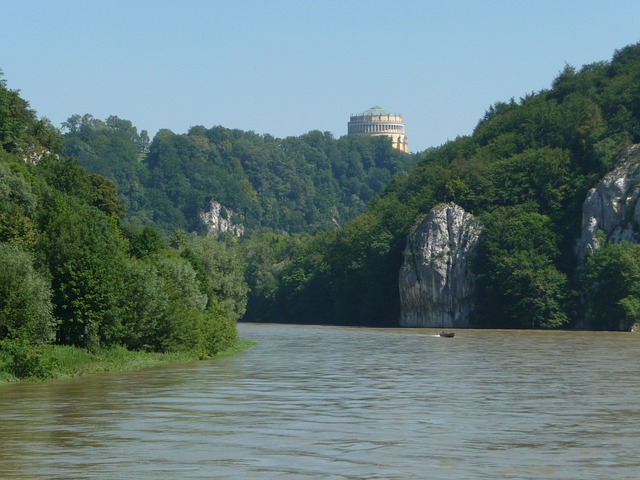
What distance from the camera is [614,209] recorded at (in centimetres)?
14550

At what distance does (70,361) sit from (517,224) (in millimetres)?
97052

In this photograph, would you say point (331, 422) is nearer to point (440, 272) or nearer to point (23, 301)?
point (23, 301)

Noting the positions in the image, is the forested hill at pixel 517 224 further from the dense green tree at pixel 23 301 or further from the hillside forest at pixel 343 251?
the dense green tree at pixel 23 301

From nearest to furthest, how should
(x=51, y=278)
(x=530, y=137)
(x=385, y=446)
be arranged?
1. (x=385, y=446)
2. (x=51, y=278)
3. (x=530, y=137)

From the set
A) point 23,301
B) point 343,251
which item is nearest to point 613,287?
point 343,251

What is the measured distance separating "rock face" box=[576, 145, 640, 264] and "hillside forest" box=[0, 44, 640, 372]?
3.77 meters

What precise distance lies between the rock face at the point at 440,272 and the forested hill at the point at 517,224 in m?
2.40

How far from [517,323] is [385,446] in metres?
110

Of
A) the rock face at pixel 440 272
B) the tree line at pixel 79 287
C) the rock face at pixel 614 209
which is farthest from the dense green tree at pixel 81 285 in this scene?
the rock face at pixel 440 272

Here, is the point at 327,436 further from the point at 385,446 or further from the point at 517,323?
the point at 517,323

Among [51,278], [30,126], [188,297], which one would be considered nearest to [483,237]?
[30,126]

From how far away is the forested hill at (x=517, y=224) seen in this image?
140 m

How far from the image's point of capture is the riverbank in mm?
54438

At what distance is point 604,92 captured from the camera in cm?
16900
